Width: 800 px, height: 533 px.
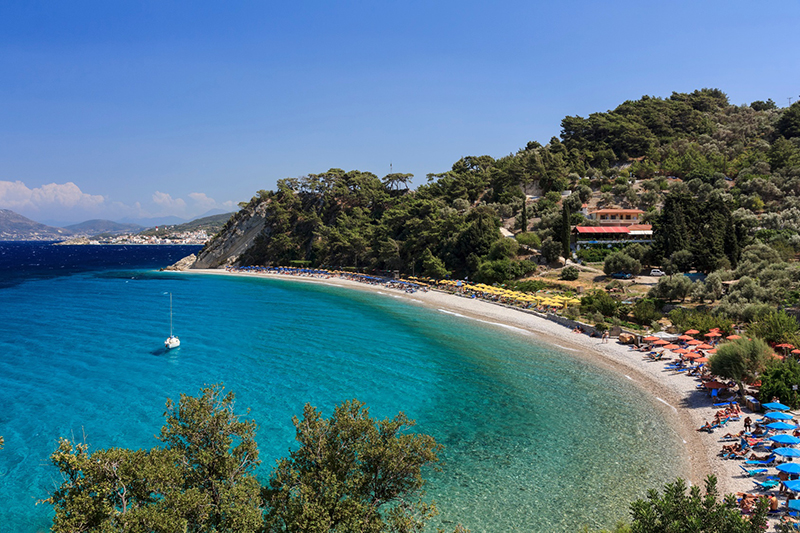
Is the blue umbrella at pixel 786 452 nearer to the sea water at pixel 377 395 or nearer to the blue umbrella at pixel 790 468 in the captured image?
the blue umbrella at pixel 790 468

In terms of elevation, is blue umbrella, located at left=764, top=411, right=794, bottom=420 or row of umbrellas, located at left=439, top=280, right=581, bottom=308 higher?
row of umbrellas, located at left=439, top=280, right=581, bottom=308

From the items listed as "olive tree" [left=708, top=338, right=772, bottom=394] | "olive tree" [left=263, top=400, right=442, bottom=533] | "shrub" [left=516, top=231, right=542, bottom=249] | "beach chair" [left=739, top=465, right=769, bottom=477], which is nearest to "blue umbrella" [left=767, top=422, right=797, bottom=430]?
"beach chair" [left=739, top=465, right=769, bottom=477]

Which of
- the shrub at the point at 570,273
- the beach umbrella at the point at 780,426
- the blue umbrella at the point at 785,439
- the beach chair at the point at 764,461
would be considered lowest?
the beach chair at the point at 764,461

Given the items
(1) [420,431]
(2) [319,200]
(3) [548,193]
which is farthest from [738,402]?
(2) [319,200]

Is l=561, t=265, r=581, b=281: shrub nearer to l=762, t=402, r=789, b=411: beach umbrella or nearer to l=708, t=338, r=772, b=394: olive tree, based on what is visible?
l=708, t=338, r=772, b=394: olive tree

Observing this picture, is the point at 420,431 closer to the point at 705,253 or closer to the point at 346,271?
the point at 705,253

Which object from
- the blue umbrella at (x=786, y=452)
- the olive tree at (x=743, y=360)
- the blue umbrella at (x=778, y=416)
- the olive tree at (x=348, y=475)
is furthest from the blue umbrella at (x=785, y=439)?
the olive tree at (x=348, y=475)
